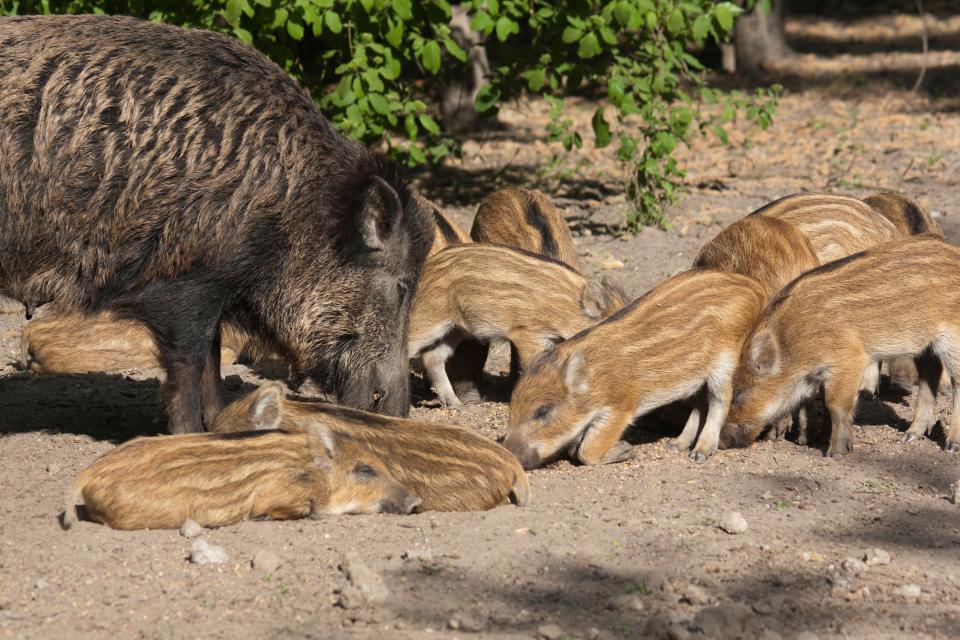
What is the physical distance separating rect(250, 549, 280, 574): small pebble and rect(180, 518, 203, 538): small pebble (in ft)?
1.03

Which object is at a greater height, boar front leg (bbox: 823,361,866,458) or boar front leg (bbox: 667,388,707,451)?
boar front leg (bbox: 823,361,866,458)

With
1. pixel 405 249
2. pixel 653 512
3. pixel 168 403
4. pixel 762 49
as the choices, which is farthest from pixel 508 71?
pixel 762 49

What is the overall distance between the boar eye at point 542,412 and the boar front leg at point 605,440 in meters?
0.20

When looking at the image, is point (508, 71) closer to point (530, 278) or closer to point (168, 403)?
point (530, 278)

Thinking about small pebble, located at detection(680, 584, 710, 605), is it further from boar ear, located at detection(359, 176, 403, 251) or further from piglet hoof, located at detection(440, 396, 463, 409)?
piglet hoof, located at detection(440, 396, 463, 409)

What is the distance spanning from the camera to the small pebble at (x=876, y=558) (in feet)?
13.2

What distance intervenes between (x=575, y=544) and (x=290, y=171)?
1997mm

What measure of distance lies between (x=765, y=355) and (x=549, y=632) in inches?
86.0

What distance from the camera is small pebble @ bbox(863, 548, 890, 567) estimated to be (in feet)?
13.2

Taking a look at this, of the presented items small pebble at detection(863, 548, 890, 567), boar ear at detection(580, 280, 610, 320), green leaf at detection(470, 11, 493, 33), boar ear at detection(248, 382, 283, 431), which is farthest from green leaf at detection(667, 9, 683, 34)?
small pebble at detection(863, 548, 890, 567)

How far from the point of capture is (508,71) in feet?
28.5

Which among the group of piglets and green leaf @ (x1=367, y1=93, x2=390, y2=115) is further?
green leaf @ (x1=367, y1=93, x2=390, y2=115)

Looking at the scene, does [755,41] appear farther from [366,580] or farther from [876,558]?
[366,580]

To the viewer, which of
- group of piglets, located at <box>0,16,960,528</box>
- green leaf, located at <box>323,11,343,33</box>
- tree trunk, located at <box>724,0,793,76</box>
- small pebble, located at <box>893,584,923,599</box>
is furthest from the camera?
tree trunk, located at <box>724,0,793,76</box>
